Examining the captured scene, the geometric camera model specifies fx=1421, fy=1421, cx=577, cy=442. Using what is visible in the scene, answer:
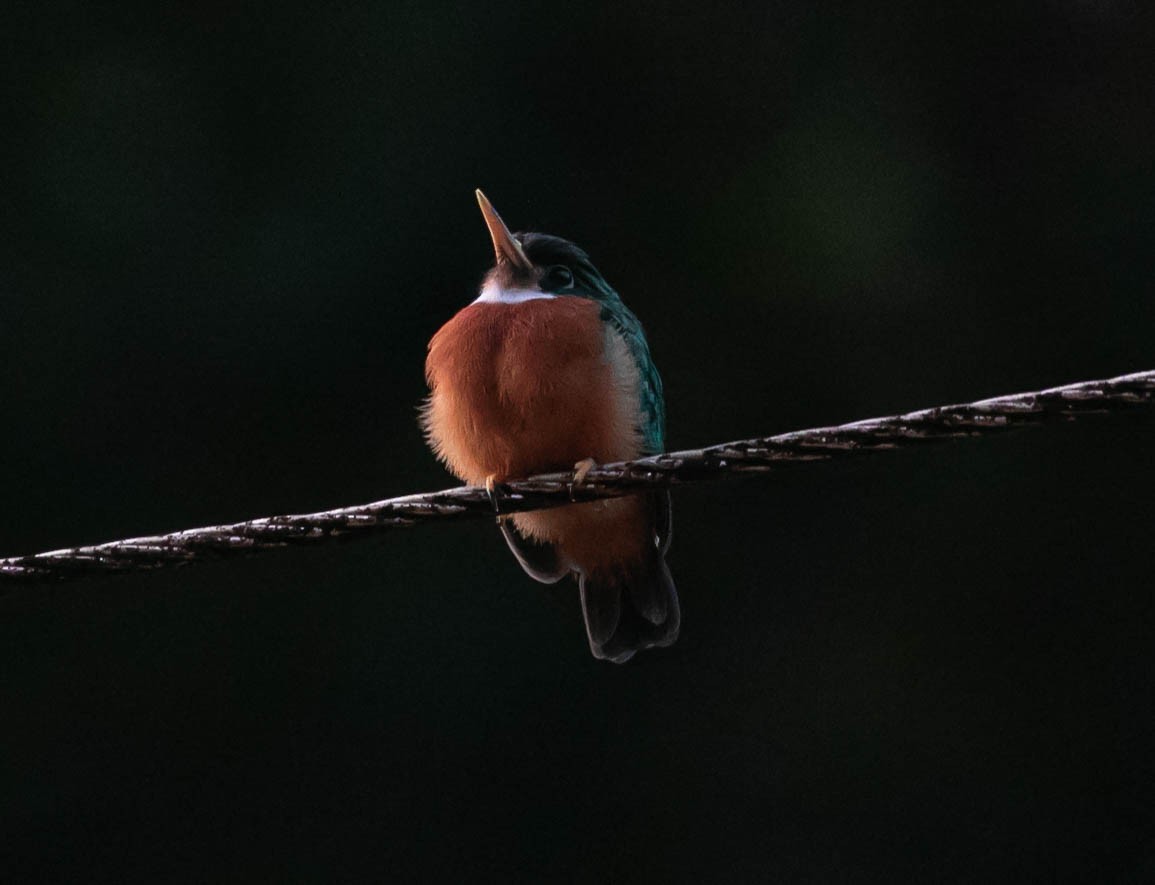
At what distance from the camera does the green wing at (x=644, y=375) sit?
2867 millimetres

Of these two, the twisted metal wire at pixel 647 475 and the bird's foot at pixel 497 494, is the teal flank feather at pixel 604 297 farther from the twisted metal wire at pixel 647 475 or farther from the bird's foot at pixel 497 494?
the twisted metal wire at pixel 647 475

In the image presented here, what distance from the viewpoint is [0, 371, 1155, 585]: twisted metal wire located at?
153 centimetres

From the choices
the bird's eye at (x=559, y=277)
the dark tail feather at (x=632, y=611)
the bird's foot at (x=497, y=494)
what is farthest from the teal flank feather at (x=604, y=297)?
the bird's foot at (x=497, y=494)

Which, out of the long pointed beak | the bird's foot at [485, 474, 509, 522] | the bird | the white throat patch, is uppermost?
the long pointed beak

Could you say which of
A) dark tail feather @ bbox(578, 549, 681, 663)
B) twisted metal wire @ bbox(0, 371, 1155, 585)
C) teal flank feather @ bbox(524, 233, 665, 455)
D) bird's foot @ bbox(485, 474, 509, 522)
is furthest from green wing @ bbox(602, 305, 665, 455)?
twisted metal wire @ bbox(0, 371, 1155, 585)

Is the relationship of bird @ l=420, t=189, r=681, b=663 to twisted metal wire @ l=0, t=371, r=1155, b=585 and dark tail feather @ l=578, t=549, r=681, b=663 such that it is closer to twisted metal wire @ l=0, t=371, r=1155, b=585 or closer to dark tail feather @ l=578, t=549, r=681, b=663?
dark tail feather @ l=578, t=549, r=681, b=663

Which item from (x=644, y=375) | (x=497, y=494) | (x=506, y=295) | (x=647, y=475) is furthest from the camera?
(x=506, y=295)

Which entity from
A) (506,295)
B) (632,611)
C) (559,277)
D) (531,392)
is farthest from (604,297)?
(632,611)

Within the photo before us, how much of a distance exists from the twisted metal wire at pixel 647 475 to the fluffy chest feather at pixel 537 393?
2.40 ft

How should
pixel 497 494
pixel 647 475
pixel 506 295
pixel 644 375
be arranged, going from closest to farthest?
pixel 647 475 → pixel 497 494 → pixel 644 375 → pixel 506 295

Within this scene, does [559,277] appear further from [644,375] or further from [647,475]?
[647,475]

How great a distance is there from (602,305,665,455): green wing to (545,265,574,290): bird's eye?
98 mm

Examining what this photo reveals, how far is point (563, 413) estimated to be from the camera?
8.69ft

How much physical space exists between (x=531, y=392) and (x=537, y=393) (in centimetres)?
1
